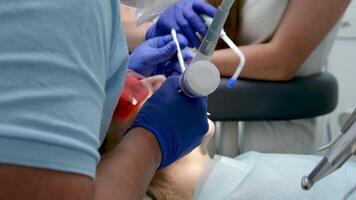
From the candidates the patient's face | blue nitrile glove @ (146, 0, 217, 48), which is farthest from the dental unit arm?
blue nitrile glove @ (146, 0, 217, 48)

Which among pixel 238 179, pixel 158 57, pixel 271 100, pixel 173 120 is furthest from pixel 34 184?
pixel 271 100

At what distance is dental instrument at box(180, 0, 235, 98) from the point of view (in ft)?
2.65

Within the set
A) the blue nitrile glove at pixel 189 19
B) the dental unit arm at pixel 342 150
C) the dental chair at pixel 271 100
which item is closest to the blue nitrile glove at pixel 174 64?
the blue nitrile glove at pixel 189 19

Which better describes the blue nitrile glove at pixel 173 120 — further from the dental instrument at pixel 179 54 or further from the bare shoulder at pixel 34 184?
the bare shoulder at pixel 34 184

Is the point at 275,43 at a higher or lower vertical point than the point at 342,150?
lower

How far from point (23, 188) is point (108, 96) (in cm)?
22

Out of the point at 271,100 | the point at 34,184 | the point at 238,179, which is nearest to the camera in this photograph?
the point at 34,184

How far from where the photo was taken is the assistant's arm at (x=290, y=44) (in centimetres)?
146

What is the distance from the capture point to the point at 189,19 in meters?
1.36

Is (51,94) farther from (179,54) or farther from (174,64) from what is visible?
(174,64)

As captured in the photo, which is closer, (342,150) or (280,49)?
(342,150)

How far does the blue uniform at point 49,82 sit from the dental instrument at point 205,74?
11.2 inches

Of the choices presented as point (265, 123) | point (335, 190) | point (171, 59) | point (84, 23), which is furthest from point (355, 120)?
point (265, 123)

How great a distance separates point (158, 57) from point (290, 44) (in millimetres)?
496
